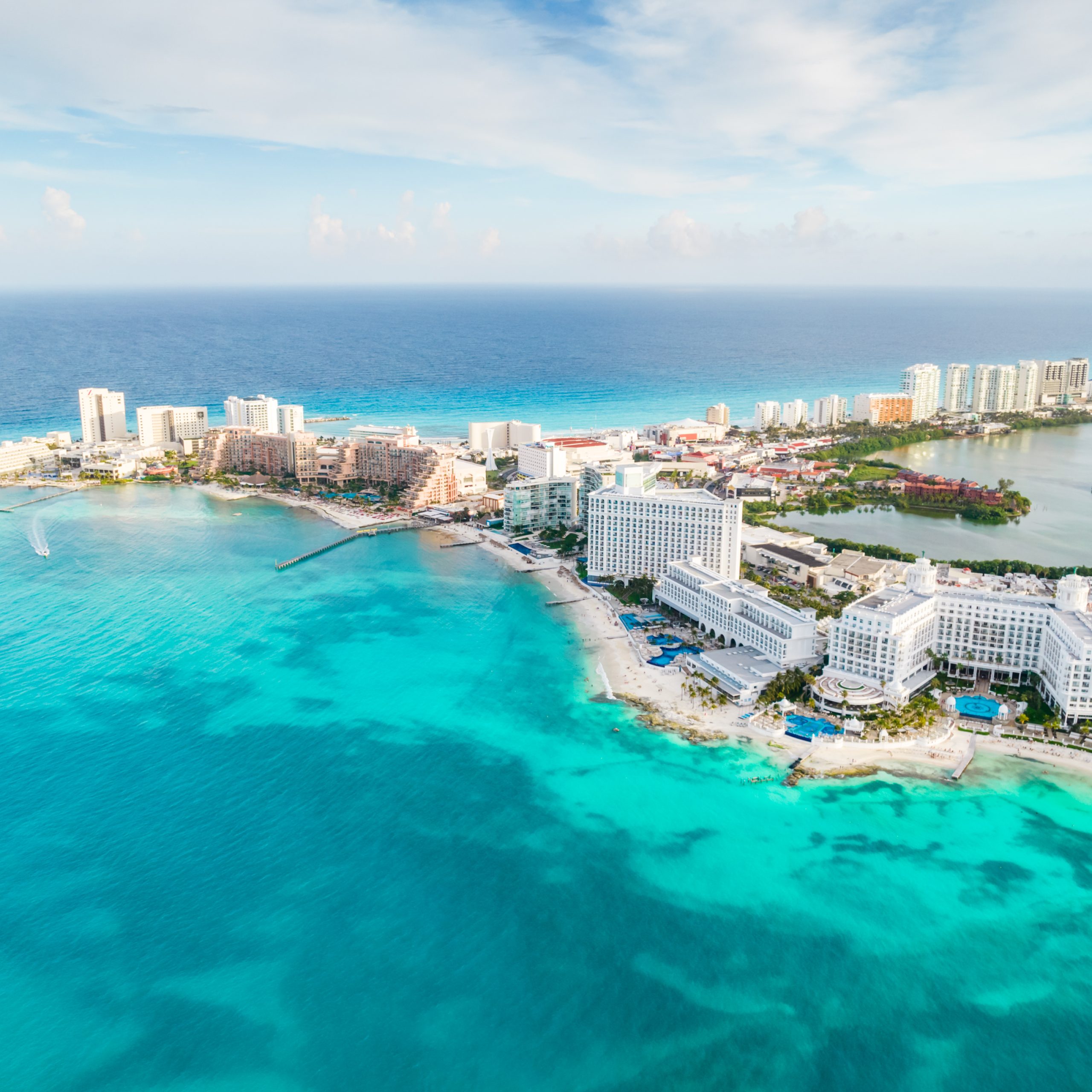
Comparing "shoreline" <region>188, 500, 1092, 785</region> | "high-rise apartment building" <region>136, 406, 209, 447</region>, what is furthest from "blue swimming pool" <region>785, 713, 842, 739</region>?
"high-rise apartment building" <region>136, 406, 209, 447</region>

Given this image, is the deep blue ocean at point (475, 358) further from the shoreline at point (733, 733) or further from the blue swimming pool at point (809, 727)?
the blue swimming pool at point (809, 727)

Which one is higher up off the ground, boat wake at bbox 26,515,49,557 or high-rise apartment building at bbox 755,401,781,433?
high-rise apartment building at bbox 755,401,781,433

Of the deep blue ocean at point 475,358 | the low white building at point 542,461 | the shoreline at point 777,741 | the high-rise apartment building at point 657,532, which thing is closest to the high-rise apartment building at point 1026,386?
the deep blue ocean at point 475,358

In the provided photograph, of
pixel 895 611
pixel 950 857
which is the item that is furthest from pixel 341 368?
pixel 950 857

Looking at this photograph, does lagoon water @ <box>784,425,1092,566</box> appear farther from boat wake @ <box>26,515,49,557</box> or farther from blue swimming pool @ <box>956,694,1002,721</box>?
boat wake @ <box>26,515,49,557</box>

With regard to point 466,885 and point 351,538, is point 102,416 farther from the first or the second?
point 466,885

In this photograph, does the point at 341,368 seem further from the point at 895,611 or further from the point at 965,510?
the point at 895,611
